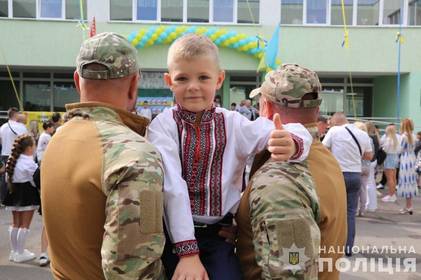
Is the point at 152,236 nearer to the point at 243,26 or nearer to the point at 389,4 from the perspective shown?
the point at 243,26

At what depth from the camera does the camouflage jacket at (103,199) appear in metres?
1.33

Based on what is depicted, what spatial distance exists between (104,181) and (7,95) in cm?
2080

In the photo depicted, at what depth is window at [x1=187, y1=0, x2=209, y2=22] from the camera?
1838cm

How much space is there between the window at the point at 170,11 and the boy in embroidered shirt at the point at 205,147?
17.1m

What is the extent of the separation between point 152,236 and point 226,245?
1.47 feet

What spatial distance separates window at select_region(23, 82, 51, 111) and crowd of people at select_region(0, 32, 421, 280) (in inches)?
774

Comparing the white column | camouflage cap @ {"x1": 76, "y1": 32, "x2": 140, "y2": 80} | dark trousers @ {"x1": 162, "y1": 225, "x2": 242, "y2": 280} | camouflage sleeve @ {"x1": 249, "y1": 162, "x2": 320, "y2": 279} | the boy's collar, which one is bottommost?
dark trousers @ {"x1": 162, "y1": 225, "x2": 242, "y2": 280}

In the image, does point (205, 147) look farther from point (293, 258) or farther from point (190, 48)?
point (293, 258)

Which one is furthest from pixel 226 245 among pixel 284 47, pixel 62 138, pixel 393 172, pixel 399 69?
pixel 399 69

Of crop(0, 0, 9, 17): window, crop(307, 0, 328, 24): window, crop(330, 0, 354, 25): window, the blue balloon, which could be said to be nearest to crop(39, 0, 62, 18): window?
crop(0, 0, 9, 17): window

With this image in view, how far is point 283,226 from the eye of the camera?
1.41m

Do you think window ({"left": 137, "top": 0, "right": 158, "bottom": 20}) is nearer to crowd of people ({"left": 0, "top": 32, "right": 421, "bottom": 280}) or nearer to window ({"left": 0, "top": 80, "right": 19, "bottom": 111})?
window ({"left": 0, "top": 80, "right": 19, "bottom": 111})

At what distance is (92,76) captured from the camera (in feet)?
5.15

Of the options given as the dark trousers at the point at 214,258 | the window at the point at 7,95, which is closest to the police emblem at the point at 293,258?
the dark trousers at the point at 214,258
